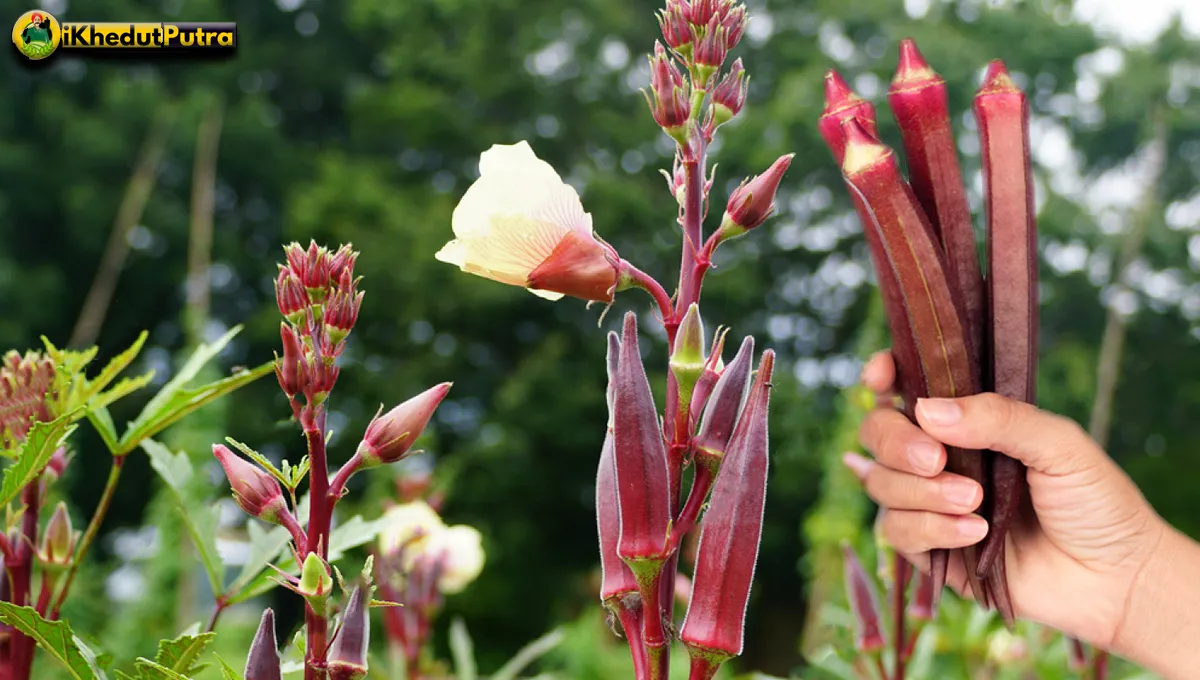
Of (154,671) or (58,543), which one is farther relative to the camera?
(58,543)

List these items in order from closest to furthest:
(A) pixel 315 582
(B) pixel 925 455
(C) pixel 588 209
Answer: (A) pixel 315 582, (B) pixel 925 455, (C) pixel 588 209

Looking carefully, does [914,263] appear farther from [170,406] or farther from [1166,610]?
[1166,610]

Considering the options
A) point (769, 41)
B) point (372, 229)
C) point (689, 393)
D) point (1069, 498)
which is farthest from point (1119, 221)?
point (689, 393)

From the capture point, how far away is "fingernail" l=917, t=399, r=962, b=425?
852mm

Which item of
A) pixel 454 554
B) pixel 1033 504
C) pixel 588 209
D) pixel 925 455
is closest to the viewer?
pixel 925 455

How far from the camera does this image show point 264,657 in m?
0.57

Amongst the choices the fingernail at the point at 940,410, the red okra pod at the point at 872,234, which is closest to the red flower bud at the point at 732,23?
the red okra pod at the point at 872,234

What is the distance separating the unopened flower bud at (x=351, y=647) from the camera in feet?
1.81

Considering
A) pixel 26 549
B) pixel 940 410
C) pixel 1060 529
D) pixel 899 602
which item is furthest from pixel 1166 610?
pixel 26 549

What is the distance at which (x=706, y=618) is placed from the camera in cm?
60

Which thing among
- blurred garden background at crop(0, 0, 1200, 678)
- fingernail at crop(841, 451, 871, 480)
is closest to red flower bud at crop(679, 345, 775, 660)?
fingernail at crop(841, 451, 871, 480)

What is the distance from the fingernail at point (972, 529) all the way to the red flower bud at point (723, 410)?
38 cm

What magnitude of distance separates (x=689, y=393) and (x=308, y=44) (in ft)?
40.8

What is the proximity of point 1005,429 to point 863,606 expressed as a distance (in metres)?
0.38
